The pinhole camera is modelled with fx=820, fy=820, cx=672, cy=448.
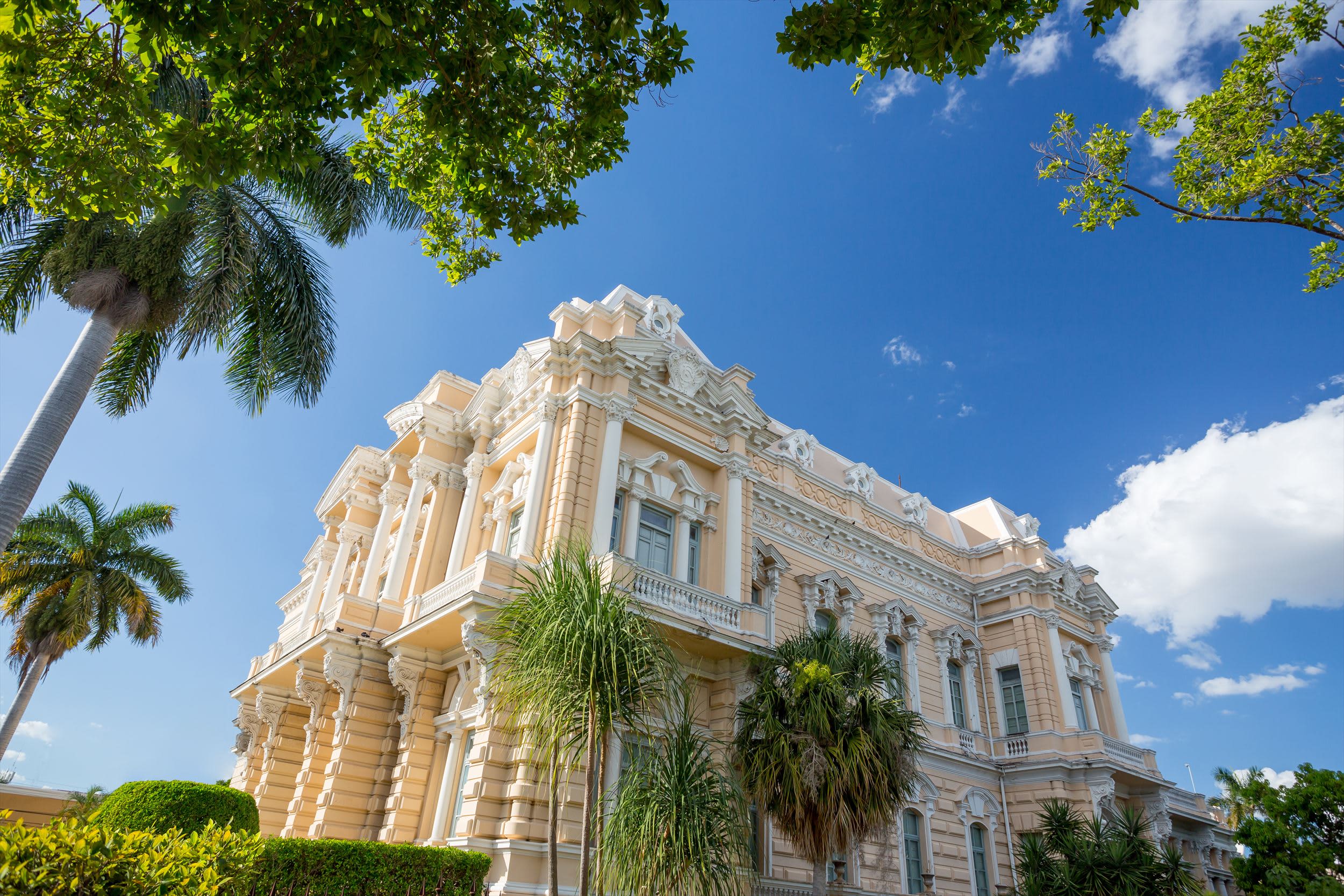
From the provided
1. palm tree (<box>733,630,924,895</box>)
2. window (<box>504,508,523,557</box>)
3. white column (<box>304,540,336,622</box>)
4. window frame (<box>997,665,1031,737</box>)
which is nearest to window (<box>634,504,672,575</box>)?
window (<box>504,508,523,557</box>)

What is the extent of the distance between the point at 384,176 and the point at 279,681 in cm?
1179

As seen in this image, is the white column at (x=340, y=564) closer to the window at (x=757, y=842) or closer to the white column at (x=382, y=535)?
the white column at (x=382, y=535)

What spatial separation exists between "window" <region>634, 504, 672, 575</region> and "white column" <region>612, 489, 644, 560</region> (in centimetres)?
13

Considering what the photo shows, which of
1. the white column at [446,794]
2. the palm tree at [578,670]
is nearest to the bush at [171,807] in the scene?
the white column at [446,794]

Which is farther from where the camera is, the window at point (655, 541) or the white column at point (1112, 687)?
the white column at point (1112, 687)

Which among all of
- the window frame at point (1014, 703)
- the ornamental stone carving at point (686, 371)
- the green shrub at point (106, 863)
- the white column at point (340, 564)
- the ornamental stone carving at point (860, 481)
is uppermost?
the ornamental stone carving at point (860, 481)

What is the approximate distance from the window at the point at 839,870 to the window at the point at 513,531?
783cm

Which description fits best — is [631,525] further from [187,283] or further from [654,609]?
[187,283]

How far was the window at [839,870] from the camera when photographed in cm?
1439

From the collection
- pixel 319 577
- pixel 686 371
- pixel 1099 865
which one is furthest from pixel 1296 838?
pixel 319 577

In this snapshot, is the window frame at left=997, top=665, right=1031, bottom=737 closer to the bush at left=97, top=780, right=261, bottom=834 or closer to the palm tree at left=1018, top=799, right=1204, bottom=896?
the palm tree at left=1018, top=799, right=1204, bottom=896

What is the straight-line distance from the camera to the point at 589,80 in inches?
305

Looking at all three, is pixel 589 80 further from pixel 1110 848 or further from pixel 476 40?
pixel 1110 848

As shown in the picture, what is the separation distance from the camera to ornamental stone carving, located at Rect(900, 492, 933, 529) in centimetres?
2453
